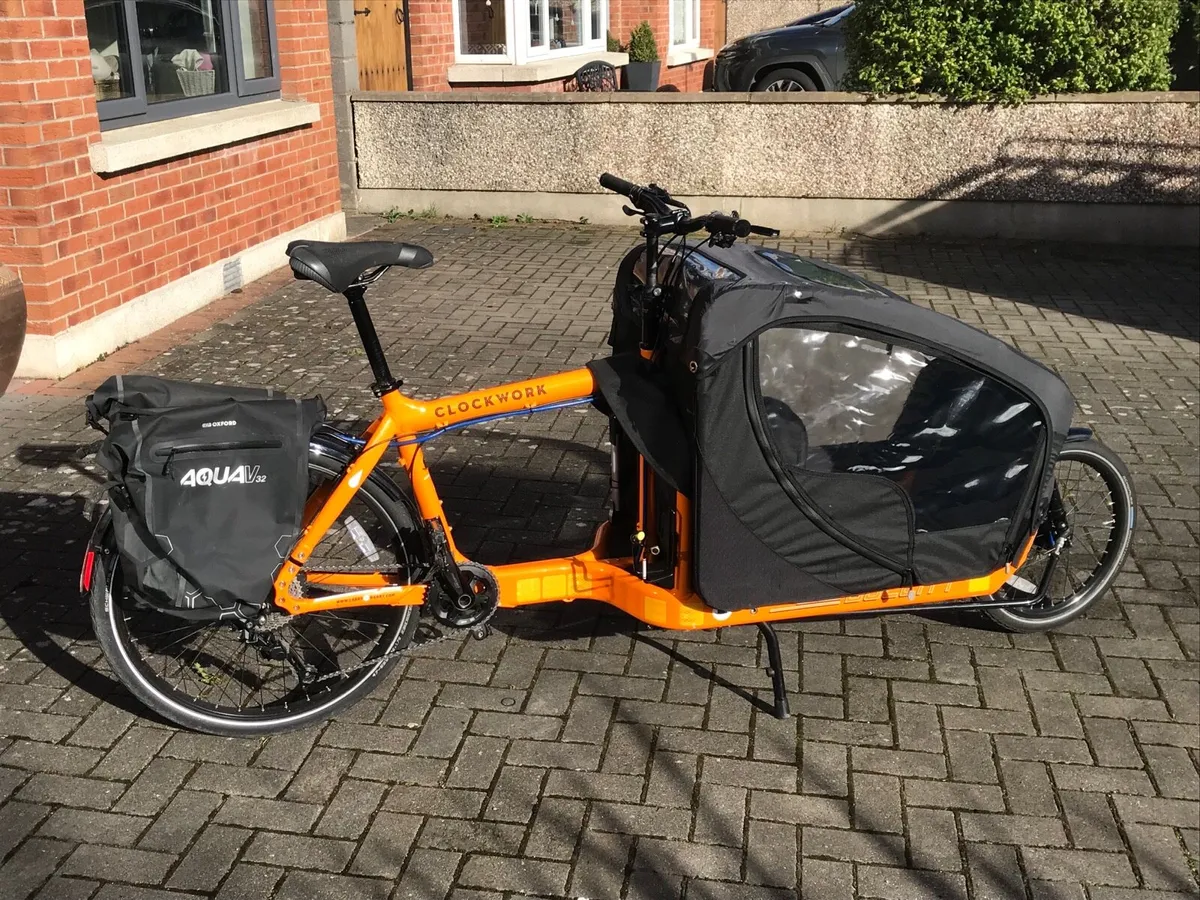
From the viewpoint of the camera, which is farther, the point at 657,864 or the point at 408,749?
A: the point at 408,749

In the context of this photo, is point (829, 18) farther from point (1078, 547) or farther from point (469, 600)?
point (469, 600)

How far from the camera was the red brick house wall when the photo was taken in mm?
6453

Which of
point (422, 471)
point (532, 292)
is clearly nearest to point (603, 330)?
point (532, 292)

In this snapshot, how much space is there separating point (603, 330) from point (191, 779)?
492 centimetres

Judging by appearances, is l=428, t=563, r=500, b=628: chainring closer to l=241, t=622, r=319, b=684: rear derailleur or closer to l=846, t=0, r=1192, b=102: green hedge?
l=241, t=622, r=319, b=684: rear derailleur

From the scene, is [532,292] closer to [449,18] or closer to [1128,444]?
[1128,444]

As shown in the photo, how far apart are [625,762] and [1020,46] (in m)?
8.36

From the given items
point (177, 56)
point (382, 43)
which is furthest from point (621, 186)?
point (382, 43)

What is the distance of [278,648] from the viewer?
11.7 ft

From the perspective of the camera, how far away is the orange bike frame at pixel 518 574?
3477 mm

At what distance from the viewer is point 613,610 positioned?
4402 mm

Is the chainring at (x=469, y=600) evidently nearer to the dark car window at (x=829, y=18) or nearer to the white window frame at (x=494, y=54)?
the white window frame at (x=494, y=54)

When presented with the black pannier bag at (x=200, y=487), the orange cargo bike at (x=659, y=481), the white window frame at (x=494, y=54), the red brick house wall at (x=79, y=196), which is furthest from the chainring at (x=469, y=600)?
the white window frame at (x=494, y=54)

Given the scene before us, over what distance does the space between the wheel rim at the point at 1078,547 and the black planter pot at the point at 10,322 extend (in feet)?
15.8
